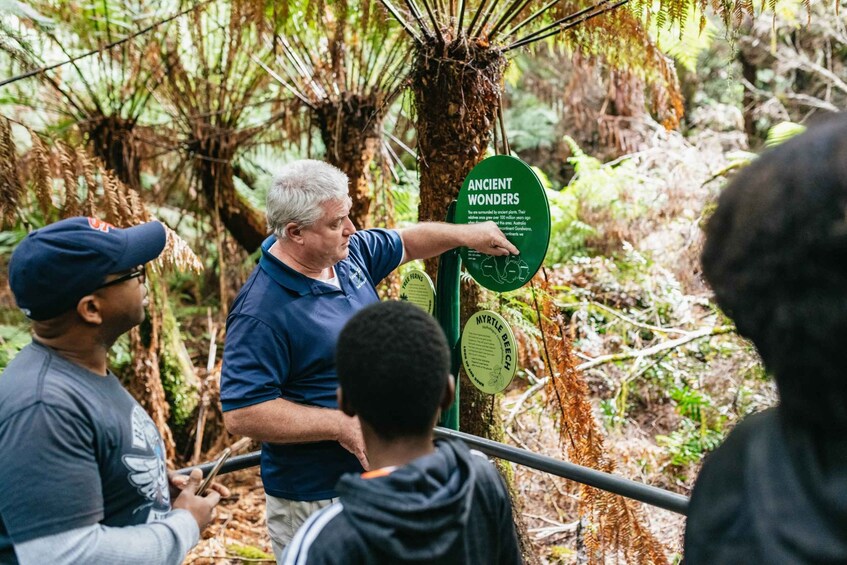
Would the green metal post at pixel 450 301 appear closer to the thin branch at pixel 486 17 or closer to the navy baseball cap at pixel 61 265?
the thin branch at pixel 486 17

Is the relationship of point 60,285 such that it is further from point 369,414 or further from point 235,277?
point 235,277

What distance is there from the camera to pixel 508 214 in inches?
98.7

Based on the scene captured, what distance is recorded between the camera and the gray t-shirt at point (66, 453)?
135 centimetres

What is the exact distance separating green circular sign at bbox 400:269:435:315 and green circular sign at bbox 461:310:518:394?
274 mm

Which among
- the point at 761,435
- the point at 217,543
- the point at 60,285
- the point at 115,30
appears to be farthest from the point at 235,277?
the point at 761,435

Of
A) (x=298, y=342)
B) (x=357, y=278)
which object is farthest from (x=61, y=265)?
(x=357, y=278)

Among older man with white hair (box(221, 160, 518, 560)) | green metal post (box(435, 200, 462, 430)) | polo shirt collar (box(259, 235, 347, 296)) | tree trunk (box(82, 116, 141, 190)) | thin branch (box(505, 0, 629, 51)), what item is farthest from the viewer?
tree trunk (box(82, 116, 141, 190))

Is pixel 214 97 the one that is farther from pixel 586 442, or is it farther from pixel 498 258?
pixel 586 442

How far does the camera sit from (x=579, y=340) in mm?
5879

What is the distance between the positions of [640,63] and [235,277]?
4.49 metres

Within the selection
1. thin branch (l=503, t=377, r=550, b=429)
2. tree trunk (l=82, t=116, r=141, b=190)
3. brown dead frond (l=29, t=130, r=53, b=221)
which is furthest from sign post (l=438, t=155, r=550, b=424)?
tree trunk (l=82, t=116, r=141, b=190)

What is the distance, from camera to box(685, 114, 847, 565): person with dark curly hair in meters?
→ 0.88

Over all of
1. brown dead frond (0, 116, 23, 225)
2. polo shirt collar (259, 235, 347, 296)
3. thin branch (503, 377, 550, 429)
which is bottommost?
thin branch (503, 377, 550, 429)

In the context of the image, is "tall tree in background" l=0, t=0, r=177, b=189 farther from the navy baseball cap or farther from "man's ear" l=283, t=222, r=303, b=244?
the navy baseball cap
